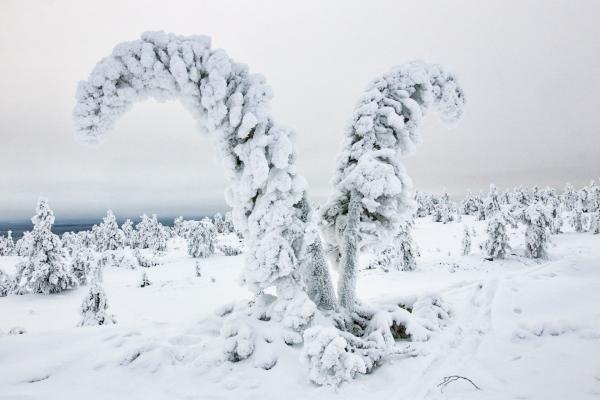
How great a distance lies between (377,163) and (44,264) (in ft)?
73.5

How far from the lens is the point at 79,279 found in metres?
22.7

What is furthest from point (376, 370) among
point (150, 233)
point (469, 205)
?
point (469, 205)

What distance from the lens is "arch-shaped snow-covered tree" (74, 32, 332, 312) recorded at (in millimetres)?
5613

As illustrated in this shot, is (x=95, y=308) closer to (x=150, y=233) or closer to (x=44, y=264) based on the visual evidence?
(x=44, y=264)

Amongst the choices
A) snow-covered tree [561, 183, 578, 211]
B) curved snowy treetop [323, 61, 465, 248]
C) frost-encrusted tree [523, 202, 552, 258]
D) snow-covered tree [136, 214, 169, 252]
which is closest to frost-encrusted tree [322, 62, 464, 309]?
curved snowy treetop [323, 61, 465, 248]

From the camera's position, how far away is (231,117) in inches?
229

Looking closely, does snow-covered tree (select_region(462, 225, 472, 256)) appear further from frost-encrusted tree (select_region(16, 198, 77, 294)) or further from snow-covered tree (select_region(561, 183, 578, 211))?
snow-covered tree (select_region(561, 183, 578, 211))

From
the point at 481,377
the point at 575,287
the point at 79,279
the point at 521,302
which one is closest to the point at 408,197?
the point at 481,377

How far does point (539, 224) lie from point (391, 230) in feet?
66.4

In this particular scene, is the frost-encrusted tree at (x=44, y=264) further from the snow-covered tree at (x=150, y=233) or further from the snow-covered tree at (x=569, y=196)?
the snow-covered tree at (x=569, y=196)

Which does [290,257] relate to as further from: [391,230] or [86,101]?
[86,101]

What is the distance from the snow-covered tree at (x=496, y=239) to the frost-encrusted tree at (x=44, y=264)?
28366mm

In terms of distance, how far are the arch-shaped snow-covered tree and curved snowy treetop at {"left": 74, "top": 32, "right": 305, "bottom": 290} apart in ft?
0.06

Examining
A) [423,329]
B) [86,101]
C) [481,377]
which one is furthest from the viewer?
[423,329]
